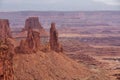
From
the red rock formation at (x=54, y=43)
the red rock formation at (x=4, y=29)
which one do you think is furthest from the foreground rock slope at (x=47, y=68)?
the red rock formation at (x=4, y=29)

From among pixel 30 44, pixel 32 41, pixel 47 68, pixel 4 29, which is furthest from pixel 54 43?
pixel 4 29

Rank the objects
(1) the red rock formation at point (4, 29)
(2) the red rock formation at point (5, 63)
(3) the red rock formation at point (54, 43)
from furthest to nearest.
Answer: (1) the red rock formation at point (4, 29), (3) the red rock formation at point (54, 43), (2) the red rock formation at point (5, 63)

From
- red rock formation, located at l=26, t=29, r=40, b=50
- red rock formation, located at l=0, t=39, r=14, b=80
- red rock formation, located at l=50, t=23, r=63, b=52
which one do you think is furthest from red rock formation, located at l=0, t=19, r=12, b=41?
red rock formation, located at l=0, t=39, r=14, b=80

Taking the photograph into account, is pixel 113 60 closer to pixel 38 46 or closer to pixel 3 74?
pixel 38 46

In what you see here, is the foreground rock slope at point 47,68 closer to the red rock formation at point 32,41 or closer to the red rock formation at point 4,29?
the red rock formation at point 32,41

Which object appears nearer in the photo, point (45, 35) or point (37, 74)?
point (37, 74)

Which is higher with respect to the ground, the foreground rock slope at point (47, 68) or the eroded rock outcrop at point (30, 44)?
the eroded rock outcrop at point (30, 44)

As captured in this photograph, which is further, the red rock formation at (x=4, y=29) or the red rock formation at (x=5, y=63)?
the red rock formation at (x=4, y=29)

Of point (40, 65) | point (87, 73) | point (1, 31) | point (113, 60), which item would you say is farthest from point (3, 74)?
point (113, 60)
